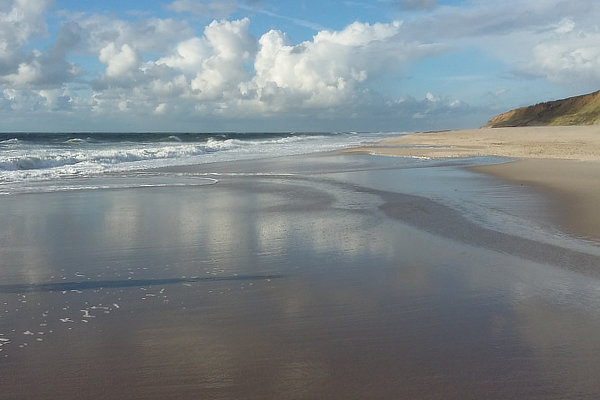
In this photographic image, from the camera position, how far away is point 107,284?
→ 6719 mm

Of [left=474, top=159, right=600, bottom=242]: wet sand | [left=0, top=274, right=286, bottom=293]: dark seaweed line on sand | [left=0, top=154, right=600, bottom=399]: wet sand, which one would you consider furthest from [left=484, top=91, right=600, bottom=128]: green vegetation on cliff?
[left=0, top=274, right=286, bottom=293]: dark seaweed line on sand

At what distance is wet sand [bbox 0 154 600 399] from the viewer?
4.11m

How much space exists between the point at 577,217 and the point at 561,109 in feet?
387

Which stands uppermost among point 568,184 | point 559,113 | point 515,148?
point 559,113

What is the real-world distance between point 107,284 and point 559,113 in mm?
123058

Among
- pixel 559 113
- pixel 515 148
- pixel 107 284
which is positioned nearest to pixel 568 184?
pixel 107 284

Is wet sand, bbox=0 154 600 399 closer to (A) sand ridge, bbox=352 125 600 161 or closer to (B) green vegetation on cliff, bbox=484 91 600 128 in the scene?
(A) sand ridge, bbox=352 125 600 161

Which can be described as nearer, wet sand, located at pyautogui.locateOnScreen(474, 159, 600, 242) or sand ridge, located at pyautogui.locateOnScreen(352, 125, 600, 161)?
wet sand, located at pyautogui.locateOnScreen(474, 159, 600, 242)

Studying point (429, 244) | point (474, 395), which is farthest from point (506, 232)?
point (474, 395)

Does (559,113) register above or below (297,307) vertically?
above

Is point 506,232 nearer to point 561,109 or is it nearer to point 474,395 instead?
point 474,395

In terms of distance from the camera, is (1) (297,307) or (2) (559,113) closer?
(1) (297,307)

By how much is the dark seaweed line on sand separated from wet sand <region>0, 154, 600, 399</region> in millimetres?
40

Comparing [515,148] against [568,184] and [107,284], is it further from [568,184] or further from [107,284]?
[107,284]
